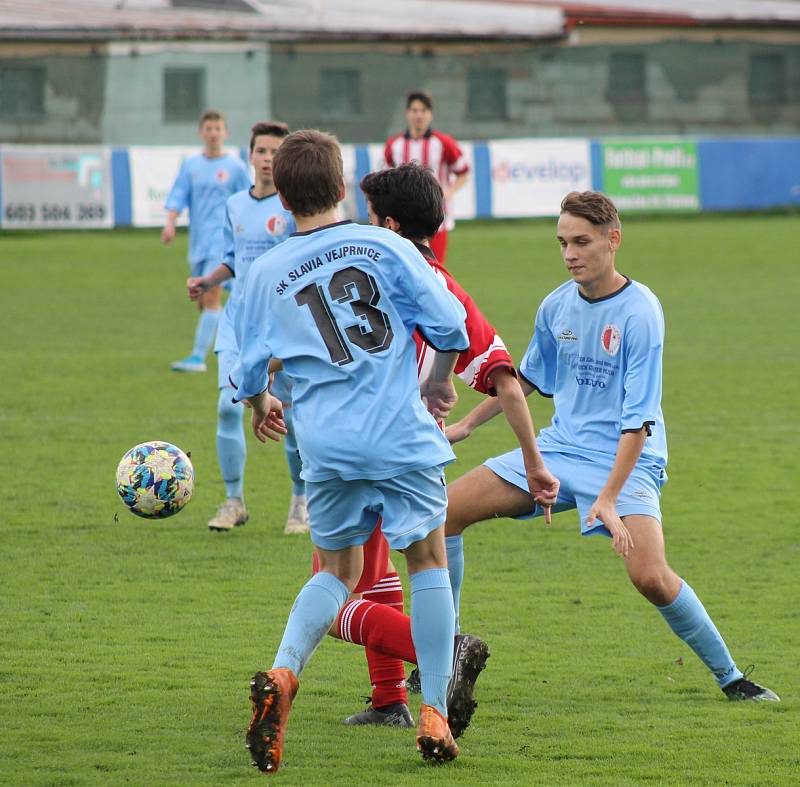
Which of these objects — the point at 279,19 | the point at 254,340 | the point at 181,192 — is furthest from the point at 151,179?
the point at 254,340

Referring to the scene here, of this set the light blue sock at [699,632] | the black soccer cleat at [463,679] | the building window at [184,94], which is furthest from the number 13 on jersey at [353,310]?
the building window at [184,94]

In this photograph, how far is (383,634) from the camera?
432cm

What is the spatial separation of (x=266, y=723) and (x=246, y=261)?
381 centimetres

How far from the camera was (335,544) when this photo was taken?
4.11m

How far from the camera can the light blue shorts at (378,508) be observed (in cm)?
398

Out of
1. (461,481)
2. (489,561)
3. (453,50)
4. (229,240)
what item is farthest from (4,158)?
(461,481)

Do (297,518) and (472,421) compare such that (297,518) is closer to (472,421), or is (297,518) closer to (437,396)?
(472,421)

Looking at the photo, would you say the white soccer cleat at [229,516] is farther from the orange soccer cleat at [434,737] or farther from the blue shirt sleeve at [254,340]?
the orange soccer cleat at [434,737]

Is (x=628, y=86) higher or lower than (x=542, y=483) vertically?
higher

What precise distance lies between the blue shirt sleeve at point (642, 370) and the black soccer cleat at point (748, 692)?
0.90 metres

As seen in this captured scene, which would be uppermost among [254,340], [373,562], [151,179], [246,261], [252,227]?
[151,179]

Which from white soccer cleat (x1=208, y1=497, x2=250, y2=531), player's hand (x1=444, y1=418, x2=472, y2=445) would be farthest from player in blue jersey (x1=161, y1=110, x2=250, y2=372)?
player's hand (x1=444, y1=418, x2=472, y2=445)

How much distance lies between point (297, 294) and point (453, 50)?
3179cm

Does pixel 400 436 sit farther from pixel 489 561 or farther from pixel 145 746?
pixel 489 561
